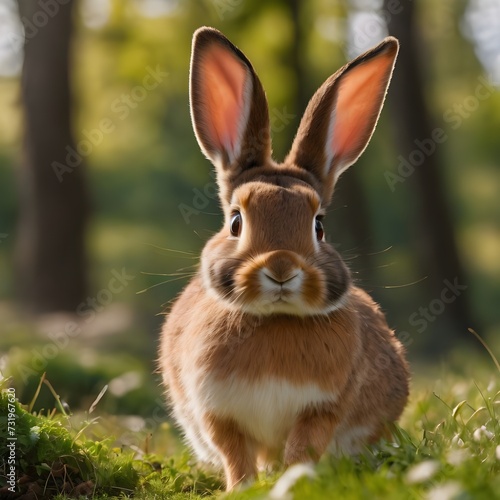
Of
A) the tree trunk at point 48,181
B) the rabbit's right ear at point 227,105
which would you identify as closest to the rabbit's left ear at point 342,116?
the rabbit's right ear at point 227,105

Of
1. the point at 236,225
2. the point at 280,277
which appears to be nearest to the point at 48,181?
the point at 236,225

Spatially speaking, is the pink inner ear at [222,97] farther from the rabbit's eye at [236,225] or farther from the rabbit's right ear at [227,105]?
the rabbit's eye at [236,225]

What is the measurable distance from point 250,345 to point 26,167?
1142cm

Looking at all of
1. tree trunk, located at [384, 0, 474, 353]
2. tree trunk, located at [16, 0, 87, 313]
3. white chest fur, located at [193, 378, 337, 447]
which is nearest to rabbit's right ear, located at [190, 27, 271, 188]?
white chest fur, located at [193, 378, 337, 447]

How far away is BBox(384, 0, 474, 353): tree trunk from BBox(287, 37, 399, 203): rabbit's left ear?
9891mm

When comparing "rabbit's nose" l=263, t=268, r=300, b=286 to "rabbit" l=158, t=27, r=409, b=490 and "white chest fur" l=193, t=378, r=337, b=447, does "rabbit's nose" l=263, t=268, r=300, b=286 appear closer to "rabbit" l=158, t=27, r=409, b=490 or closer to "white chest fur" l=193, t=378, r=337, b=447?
"rabbit" l=158, t=27, r=409, b=490

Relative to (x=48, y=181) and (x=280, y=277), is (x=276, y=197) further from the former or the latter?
(x=48, y=181)

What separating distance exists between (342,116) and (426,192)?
10.4 m

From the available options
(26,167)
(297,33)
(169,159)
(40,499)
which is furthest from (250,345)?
(169,159)

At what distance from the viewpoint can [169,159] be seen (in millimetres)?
26531

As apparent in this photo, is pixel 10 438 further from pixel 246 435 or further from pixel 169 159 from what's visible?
pixel 169 159

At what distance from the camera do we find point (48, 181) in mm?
15617

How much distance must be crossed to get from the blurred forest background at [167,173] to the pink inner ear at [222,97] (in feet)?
3.96

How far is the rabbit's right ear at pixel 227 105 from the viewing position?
5.84 meters
